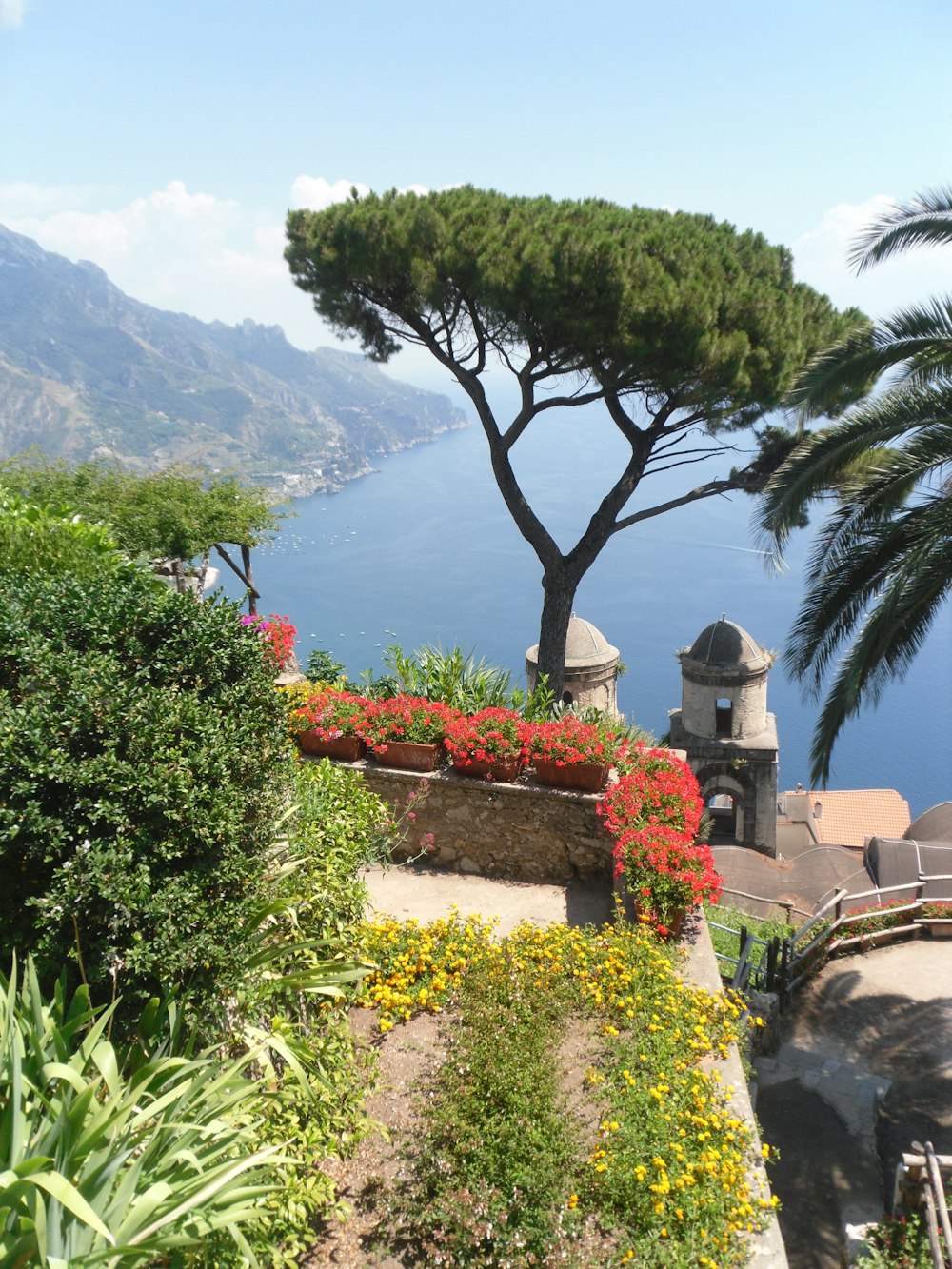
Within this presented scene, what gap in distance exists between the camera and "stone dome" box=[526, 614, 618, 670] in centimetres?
1631

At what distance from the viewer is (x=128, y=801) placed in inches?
135

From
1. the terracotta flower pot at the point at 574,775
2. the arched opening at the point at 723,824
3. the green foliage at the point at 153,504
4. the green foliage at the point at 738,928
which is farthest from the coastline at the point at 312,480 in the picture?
the terracotta flower pot at the point at 574,775

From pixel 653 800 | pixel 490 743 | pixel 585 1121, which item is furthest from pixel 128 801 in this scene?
pixel 653 800

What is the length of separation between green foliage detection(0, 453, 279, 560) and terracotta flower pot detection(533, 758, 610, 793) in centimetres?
582

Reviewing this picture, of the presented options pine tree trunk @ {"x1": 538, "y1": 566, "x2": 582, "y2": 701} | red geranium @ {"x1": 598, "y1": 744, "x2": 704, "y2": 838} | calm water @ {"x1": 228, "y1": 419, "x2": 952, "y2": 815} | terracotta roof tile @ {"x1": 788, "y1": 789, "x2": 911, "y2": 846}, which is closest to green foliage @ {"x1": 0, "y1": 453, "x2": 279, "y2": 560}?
pine tree trunk @ {"x1": 538, "y1": 566, "x2": 582, "y2": 701}

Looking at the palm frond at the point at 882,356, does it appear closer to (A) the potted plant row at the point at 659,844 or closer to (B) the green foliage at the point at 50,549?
(A) the potted plant row at the point at 659,844

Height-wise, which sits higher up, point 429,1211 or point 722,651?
point 722,651

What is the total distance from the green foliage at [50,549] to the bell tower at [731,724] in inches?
596

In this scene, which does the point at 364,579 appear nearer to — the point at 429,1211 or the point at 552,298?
the point at 552,298

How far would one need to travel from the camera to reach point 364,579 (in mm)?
96062

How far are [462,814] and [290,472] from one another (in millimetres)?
139208

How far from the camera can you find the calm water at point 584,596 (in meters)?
73.8

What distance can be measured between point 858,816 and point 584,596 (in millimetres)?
55374

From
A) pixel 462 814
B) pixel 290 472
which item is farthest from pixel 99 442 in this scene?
pixel 462 814
